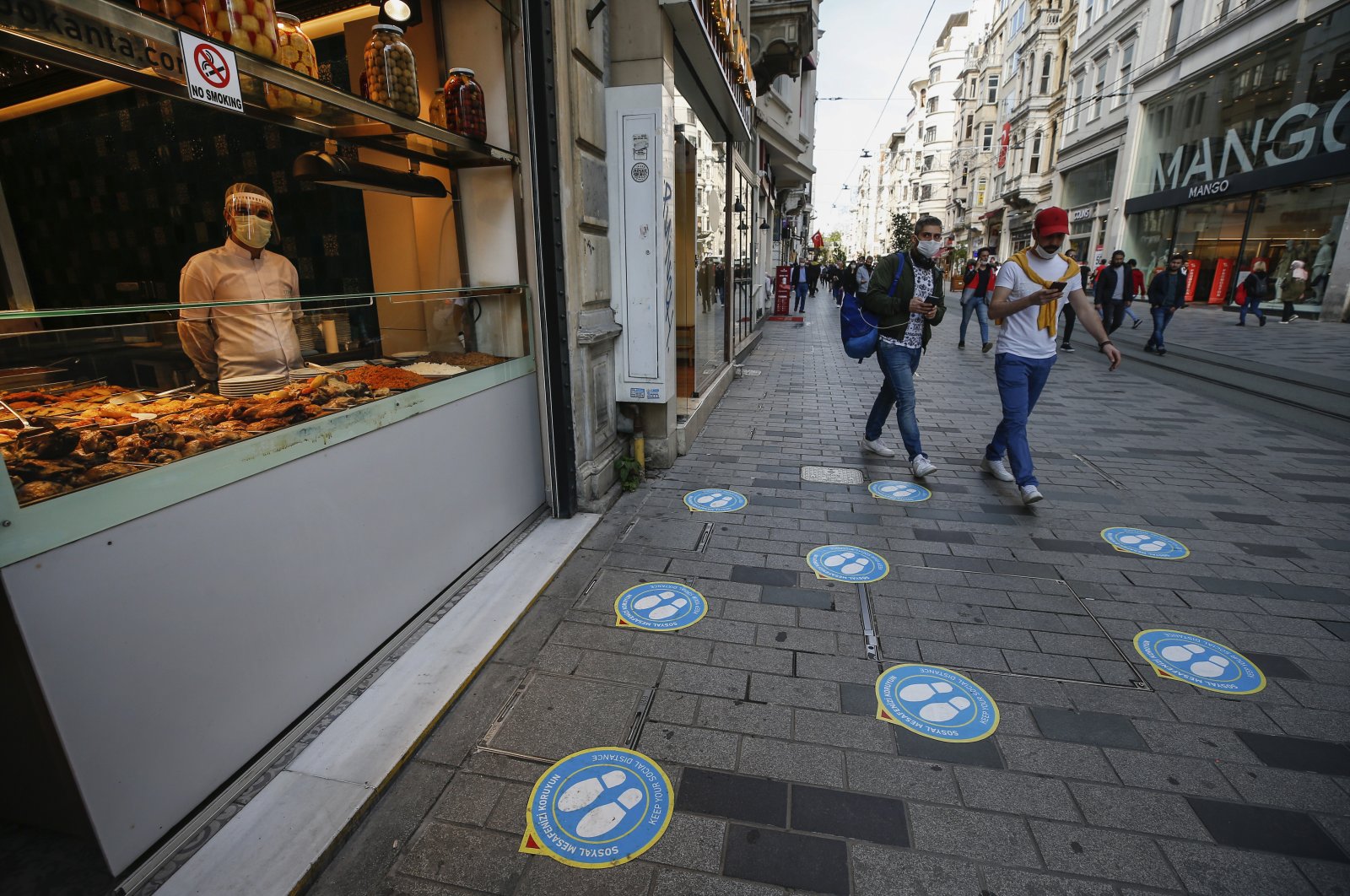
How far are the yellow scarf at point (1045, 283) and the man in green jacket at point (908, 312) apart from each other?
0.75 meters


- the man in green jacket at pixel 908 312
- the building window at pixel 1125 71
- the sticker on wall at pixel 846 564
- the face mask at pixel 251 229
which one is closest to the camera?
the face mask at pixel 251 229

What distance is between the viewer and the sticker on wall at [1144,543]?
158 inches

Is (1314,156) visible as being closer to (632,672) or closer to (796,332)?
(796,332)

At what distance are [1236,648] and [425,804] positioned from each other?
3717mm

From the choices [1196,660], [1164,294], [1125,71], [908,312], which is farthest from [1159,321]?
[1125,71]

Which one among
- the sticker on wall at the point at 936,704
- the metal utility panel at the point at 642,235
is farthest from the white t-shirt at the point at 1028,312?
the sticker on wall at the point at 936,704

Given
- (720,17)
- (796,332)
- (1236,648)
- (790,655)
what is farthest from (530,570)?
(796,332)

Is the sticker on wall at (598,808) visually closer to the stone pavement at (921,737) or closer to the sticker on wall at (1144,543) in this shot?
the stone pavement at (921,737)

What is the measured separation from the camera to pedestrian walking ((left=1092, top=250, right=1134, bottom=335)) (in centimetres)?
1234

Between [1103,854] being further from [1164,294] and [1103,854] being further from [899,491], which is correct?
A: [1164,294]

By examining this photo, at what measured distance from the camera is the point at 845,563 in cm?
396

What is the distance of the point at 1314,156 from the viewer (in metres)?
17.7

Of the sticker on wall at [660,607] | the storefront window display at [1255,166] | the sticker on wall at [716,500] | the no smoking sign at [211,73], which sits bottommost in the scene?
the sticker on wall at [660,607]

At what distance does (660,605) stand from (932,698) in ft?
4.72
